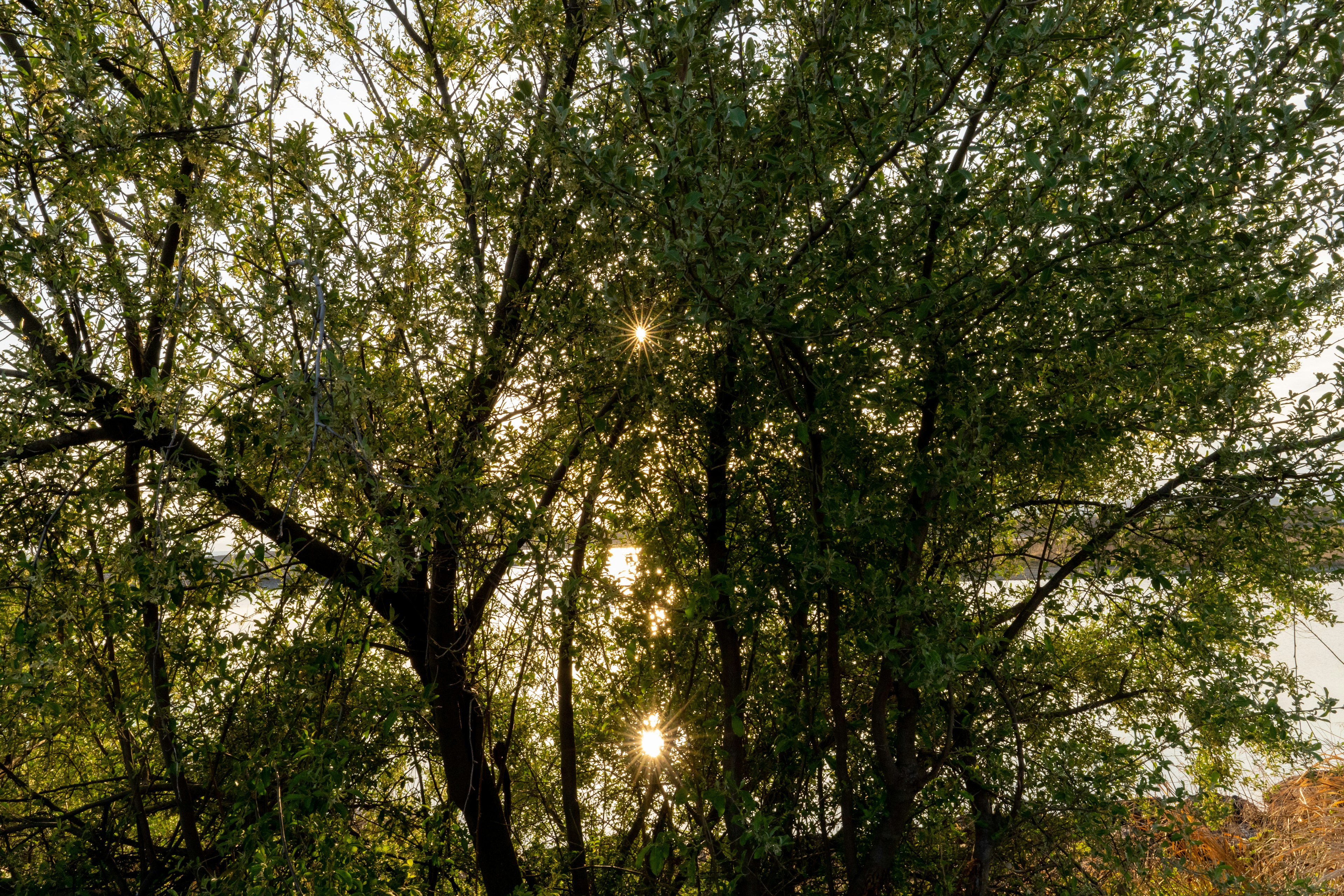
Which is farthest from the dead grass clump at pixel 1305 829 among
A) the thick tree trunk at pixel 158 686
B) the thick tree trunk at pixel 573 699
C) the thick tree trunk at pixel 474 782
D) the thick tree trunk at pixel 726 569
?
the thick tree trunk at pixel 158 686

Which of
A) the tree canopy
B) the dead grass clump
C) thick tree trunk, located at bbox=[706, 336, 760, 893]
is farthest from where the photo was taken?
the dead grass clump

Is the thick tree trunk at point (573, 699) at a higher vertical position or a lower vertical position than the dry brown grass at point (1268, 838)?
higher

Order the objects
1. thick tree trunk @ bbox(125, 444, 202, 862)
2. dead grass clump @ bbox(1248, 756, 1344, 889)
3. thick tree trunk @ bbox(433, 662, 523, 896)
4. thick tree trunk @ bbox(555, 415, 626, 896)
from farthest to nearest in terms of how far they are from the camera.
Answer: dead grass clump @ bbox(1248, 756, 1344, 889), thick tree trunk @ bbox(433, 662, 523, 896), thick tree trunk @ bbox(555, 415, 626, 896), thick tree trunk @ bbox(125, 444, 202, 862)

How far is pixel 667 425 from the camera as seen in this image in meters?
3.72

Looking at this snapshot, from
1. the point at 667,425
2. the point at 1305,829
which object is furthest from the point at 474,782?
the point at 1305,829

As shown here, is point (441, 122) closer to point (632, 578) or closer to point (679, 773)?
point (632, 578)

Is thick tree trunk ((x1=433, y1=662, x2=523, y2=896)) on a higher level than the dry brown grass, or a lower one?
higher

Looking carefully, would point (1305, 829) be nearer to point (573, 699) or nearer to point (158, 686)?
point (573, 699)

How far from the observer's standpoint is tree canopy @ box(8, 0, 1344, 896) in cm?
→ 287

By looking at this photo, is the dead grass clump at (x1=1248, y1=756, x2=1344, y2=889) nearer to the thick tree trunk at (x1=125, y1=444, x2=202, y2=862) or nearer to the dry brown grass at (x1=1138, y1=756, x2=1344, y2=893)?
the dry brown grass at (x1=1138, y1=756, x2=1344, y2=893)

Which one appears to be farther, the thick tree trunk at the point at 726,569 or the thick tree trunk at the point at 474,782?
the thick tree trunk at the point at 474,782

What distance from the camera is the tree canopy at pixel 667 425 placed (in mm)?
2867

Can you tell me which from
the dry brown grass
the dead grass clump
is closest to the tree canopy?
the dry brown grass

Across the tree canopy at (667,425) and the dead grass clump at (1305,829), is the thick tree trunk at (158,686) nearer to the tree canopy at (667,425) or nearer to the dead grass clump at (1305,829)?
the tree canopy at (667,425)
